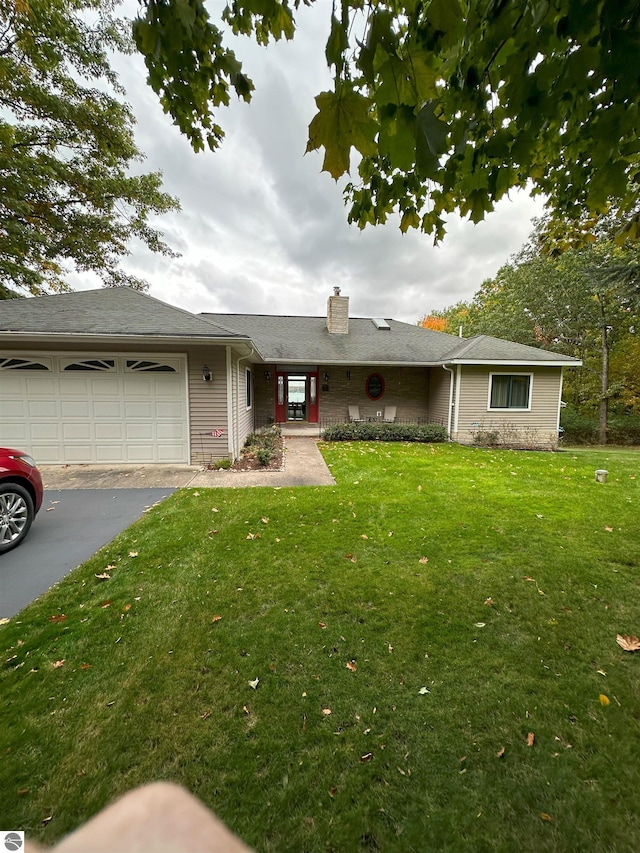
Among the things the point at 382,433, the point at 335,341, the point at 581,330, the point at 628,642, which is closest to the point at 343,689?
the point at 628,642

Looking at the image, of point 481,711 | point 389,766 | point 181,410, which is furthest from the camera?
point 181,410

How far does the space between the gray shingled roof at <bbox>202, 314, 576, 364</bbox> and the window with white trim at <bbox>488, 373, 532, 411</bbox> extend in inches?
29.0

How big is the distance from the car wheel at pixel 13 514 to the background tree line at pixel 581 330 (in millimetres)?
19970

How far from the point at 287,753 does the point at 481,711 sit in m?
1.13

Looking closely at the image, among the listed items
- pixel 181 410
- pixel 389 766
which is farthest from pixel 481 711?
pixel 181 410

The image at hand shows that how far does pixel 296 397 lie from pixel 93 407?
773cm

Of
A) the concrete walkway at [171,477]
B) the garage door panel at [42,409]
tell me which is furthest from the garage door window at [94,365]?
the concrete walkway at [171,477]

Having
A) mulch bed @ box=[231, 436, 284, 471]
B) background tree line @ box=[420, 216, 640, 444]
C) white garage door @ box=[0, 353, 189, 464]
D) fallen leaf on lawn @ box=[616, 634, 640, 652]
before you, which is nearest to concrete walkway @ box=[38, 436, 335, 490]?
mulch bed @ box=[231, 436, 284, 471]

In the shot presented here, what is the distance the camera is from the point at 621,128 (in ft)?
4.63

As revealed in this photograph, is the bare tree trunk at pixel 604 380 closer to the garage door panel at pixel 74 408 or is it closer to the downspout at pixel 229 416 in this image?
the downspout at pixel 229 416

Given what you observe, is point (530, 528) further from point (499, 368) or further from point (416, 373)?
point (416, 373)

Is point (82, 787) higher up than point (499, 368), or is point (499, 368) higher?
point (499, 368)

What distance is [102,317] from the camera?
7.52m

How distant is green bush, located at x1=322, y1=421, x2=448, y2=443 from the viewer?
1154 cm
